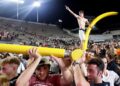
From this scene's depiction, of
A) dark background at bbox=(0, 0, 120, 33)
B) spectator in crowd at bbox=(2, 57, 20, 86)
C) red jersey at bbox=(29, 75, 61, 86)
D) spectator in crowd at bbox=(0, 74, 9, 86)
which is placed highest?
dark background at bbox=(0, 0, 120, 33)

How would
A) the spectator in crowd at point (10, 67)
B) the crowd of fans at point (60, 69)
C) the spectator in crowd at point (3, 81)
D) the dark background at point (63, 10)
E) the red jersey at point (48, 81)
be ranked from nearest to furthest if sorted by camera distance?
the crowd of fans at point (60, 69)
the spectator in crowd at point (3, 81)
the spectator in crowd at point (10, 67)
the red jersey at point (48, 81)
the dark background at point (63, 10)

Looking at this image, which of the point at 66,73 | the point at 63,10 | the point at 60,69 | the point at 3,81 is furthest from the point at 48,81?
the point at 63,10

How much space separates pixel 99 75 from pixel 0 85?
90 centimetres

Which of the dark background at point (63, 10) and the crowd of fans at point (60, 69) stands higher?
the dark background at point (63, 10)

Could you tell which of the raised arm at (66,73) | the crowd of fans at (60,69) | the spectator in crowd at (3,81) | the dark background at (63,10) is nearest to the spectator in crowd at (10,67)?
the crowd of fans at (60,69)

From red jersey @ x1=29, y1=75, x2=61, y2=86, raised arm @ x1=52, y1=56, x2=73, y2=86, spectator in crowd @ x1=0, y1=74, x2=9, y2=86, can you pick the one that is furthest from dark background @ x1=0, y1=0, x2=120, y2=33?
spectator in crowd @ x1=0, y1=74, x2=9, y2=86

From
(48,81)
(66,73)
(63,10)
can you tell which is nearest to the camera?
(66,73)

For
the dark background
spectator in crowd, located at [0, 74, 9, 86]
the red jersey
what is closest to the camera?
spectator in crowd, located at [0, 74, 9, 86]

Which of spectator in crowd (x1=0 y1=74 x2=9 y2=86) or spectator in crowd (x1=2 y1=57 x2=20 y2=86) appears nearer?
spectator in crowd (x1=0 y1=74 x2=9 y2=86)

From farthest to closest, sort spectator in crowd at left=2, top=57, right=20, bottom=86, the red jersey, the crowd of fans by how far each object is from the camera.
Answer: the red jersey
spectator in crowd at left=2, top=57, right=20, bottom=86
the crowd of fans

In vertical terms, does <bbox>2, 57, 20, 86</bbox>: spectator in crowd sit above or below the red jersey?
above

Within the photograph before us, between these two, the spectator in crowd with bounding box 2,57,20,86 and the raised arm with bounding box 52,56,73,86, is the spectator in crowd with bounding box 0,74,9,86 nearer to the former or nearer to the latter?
the spectator in crowd with bounding box 2,57,20,86

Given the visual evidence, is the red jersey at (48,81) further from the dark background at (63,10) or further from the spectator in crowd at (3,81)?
the dark background at (63,10)

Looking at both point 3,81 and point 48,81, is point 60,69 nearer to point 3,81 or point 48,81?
point 48,81
